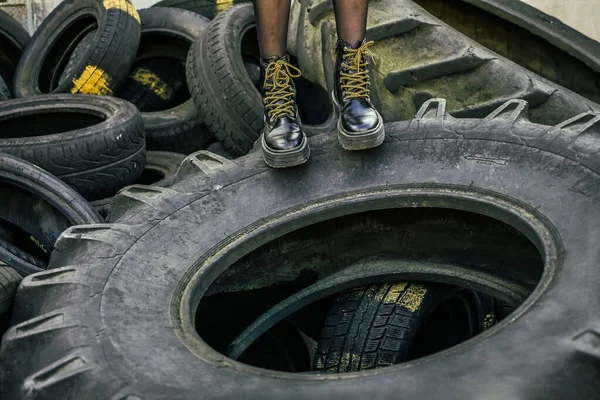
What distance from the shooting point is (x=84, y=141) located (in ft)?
9.94

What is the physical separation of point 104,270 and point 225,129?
1.48 metres

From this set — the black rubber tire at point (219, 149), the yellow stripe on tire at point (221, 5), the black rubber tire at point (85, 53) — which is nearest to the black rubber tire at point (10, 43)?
the black rubber tire at point (85, 53)

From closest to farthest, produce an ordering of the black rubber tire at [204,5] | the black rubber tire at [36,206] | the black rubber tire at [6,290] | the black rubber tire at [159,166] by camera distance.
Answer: the black rubber tire at [6,290]
the black rubber tire at [36,206]
the black rubber tire at [159,166]
the black rubber tire at [204,5]

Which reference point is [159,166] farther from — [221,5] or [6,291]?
[221,5]

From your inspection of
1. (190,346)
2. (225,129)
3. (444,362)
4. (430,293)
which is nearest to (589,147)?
(430,293)

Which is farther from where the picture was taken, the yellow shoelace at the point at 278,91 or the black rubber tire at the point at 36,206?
the black rubber tire at the point at 36,206

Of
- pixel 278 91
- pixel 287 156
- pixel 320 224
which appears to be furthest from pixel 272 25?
pixel 320 224

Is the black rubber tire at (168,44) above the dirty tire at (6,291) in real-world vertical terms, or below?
above

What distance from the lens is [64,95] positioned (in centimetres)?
356

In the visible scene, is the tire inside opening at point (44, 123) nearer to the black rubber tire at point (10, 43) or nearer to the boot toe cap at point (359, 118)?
the black rubber tire at point (10, 43)

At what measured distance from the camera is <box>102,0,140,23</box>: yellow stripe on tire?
154 inches

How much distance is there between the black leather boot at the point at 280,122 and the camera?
7.64 ft

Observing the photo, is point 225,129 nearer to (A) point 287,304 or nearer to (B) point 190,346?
(A) point 287,304

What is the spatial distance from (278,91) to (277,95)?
0.6 inches
